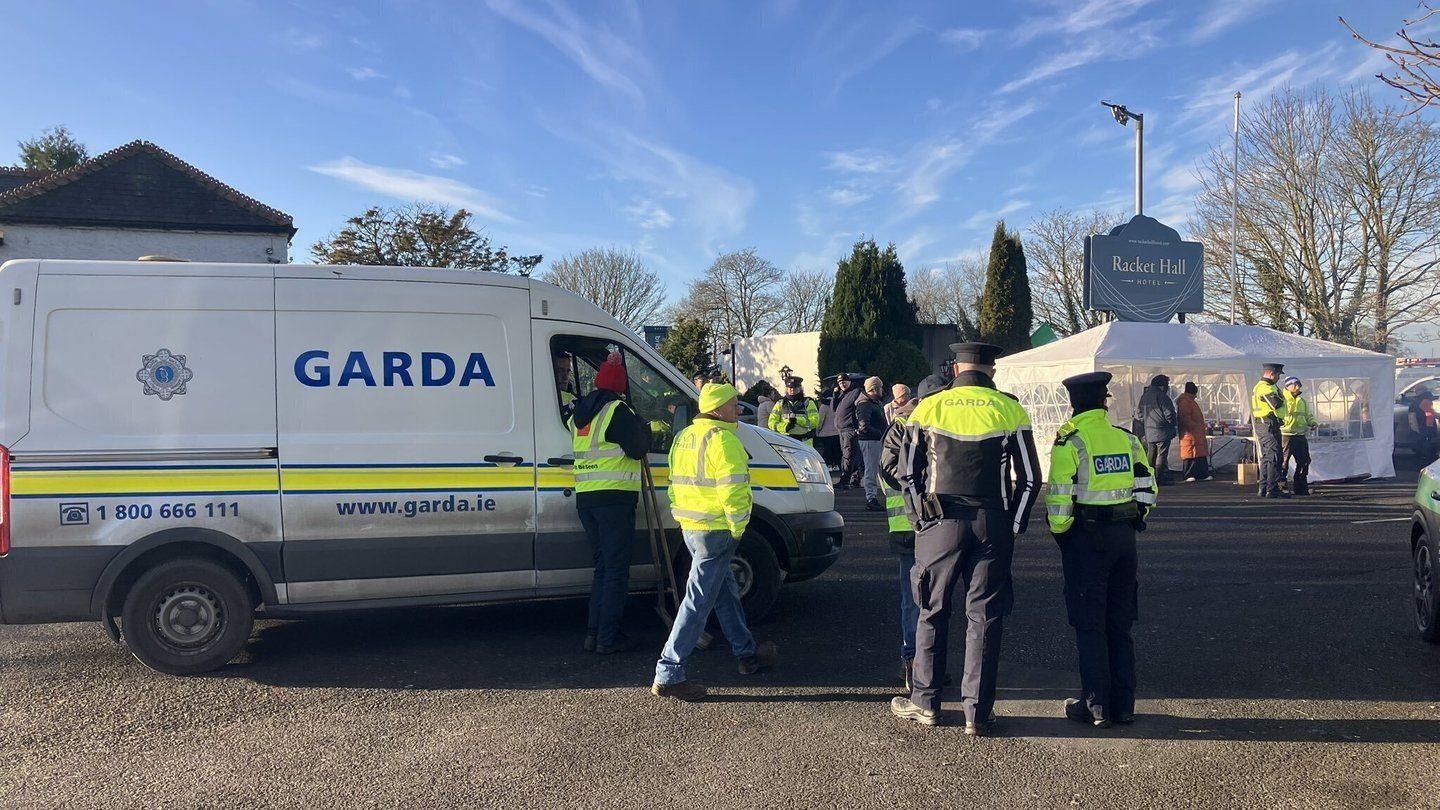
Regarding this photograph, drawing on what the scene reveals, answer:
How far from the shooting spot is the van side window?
5875mm

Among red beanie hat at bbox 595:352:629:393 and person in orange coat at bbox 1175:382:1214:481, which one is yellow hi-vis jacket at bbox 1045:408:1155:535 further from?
person in orange coat at bbox 1175:382:1214:481

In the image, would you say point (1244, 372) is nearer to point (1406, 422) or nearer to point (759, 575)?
point (1406, 422)

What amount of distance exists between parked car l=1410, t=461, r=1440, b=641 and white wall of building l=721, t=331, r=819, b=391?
25.7 meters

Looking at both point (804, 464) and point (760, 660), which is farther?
point (804, 464)

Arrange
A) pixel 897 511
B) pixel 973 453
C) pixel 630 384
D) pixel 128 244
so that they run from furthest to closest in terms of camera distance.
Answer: pixel 128 244
pixel 630 384
pixel 897 511
pixel 973 453

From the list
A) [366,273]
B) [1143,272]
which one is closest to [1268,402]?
[1143,272]

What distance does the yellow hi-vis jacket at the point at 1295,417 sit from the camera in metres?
13.3

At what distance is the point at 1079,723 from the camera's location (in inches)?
174

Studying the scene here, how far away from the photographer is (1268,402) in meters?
13.4

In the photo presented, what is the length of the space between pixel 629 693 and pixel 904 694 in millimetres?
1498

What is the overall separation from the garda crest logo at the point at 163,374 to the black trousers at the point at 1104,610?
16.4ft

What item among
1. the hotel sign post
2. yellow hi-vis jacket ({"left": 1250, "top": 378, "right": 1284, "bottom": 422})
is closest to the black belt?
yellow hi-vis jacket ({"left": 1250, "top": 378, "right": 1284, "bottom": 422})

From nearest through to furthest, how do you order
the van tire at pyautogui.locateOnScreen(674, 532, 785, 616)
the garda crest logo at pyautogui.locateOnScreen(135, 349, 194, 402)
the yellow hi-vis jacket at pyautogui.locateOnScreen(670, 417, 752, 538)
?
the yellow hi-vis jacket at pyautogui.locateOnScreen(670, 417, 752, 538) < the garda crest logo at pyautogui.locateOnScreen(135, 349, 194, 402) < the van tire at pyautogui.locateOnScreen(674, 532, 785, 616)

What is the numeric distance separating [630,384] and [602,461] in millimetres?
718
